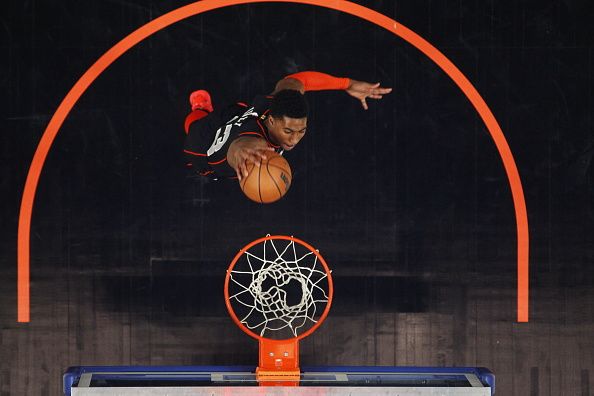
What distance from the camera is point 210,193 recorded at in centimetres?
691

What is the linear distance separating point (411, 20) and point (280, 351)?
10.2 ft

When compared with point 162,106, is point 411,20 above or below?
above

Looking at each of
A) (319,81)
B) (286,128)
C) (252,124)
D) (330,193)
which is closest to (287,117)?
(286,128)

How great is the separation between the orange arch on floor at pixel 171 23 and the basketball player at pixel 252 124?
22.6 inches

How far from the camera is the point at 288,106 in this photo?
A: 5559mm

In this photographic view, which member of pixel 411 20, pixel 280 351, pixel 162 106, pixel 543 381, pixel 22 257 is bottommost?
pixel 543 381

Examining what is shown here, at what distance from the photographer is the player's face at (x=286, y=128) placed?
5.54 m

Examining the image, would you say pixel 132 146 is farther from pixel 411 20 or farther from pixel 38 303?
pixel 411 20

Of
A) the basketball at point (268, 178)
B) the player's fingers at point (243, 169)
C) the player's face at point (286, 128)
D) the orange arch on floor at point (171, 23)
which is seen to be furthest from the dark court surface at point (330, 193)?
the player's fingers at point (243, 169)

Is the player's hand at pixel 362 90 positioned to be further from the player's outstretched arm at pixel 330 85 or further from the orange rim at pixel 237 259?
the orange rim at pixel 237 259

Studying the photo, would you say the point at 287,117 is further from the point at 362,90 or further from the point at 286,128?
the point at 362,90

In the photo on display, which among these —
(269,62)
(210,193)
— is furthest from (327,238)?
(269,62)

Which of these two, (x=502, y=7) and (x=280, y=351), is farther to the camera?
(x=502, y=7)

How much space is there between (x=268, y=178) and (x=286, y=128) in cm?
42
